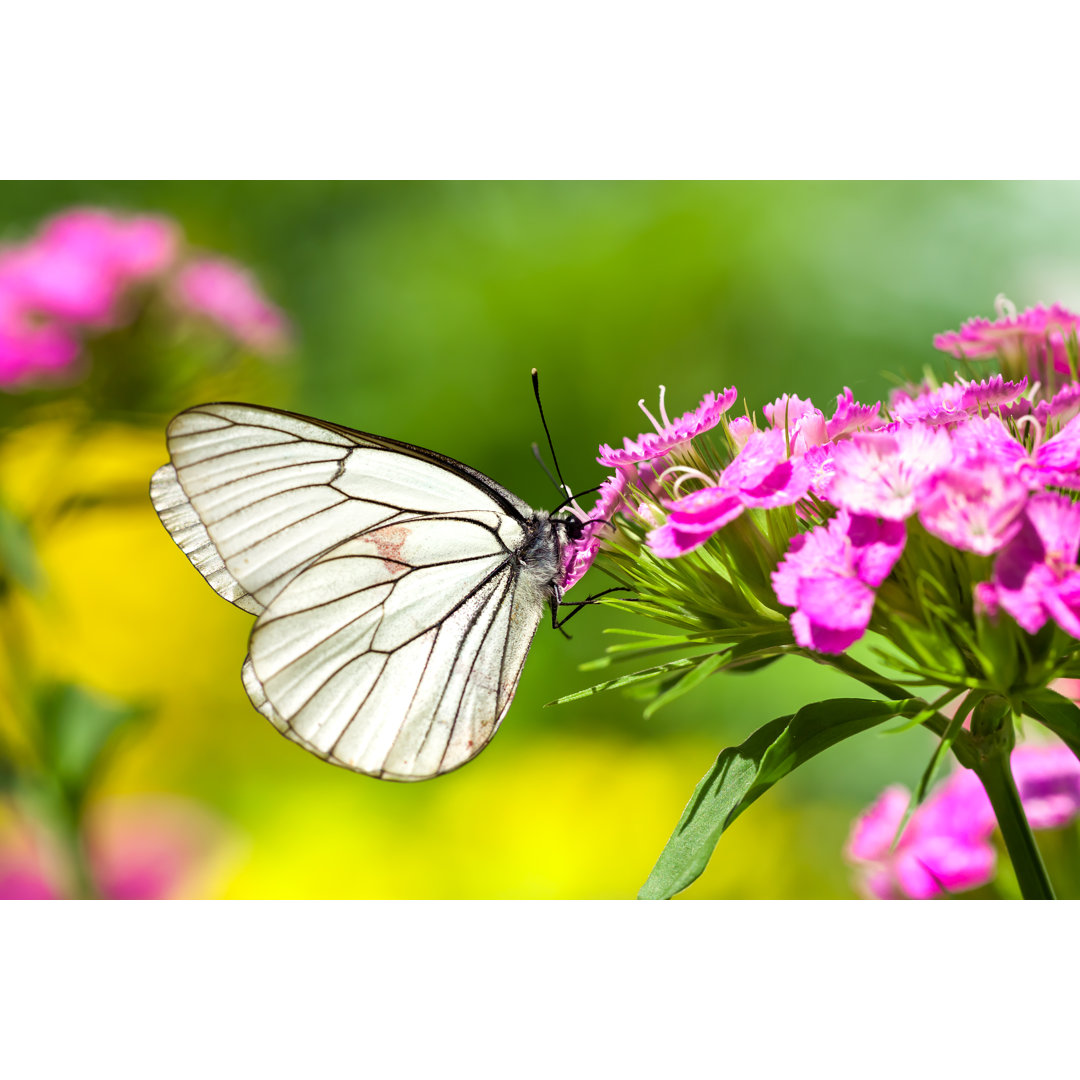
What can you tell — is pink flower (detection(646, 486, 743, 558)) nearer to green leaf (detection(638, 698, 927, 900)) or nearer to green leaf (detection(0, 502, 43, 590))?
green leaf (detection(638, 698, 927, 900))

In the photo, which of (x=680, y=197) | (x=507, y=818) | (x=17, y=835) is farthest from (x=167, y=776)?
(x=680, y=197)

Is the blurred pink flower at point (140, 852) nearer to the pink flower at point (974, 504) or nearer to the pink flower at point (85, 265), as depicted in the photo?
the pink flower at point (85, 265)

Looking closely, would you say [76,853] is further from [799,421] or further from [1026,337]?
[1026,337]

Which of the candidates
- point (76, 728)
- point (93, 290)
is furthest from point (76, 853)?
point (93, 290)

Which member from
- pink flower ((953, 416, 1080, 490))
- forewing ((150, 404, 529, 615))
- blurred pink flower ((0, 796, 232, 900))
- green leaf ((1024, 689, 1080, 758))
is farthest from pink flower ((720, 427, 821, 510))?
blurred pink flower ((0, 796, 232, 900))

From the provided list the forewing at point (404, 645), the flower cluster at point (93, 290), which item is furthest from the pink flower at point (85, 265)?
the forewing at point (404, 645)

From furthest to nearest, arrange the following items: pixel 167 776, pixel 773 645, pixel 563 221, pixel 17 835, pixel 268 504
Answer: pixel 563 221 < pixel 167 776 < pixel 17 835 < pixel 268 504 < pixel 773 645

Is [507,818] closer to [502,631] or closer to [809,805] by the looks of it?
[809,805]
